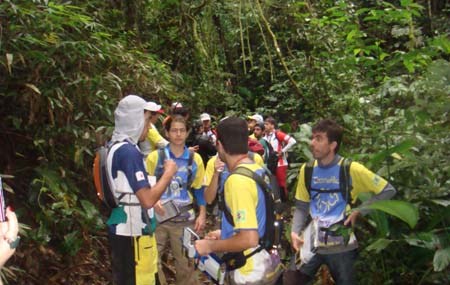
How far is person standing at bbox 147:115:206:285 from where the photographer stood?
520 cm

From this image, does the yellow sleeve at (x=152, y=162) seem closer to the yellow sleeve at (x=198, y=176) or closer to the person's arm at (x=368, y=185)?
the yellow sleeve at (x=198, y=176)

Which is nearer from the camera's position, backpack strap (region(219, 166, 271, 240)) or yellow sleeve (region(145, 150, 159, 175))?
backpack strap (region(219, 166, 271, 240))

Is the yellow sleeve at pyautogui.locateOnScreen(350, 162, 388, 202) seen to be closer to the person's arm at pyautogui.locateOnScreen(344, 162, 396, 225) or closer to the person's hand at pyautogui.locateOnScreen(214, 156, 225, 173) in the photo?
the person's arm at pyautogui.locateOnScreen(344, 162, 396, 225)

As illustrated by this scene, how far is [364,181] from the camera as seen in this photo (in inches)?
165

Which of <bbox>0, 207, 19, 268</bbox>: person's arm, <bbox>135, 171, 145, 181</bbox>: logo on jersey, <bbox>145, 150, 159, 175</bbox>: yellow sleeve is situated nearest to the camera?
<bbox>0, 207, 19, 268</bbox>: person's arm

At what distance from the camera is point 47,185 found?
17.3ft

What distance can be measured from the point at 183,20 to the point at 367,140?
5.50m

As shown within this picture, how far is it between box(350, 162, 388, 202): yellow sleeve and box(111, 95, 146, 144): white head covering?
5.34ft

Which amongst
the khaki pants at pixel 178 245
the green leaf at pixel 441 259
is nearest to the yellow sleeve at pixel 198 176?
the khaki pants at pixel 178 245

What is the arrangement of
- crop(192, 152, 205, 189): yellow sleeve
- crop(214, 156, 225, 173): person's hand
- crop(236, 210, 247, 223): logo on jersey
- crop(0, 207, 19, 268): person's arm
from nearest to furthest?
crop(0, 207, 19, 268): person's arm, crop(236, 210, 247, 223): logo on jersey, crop(214, 156, 225, 173): person's hand, crop(192, 152, 205, 189): yellow sleeve

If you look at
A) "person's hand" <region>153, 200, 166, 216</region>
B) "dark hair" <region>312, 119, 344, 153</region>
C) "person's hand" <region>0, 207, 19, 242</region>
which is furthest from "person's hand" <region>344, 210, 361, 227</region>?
"person's hand" <region>0, 207, 19, 242</region>

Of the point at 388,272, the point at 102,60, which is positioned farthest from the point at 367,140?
the point at 102,60

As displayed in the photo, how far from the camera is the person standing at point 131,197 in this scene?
3.80m

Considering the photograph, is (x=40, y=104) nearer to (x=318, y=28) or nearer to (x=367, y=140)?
(x=367, y=140)
